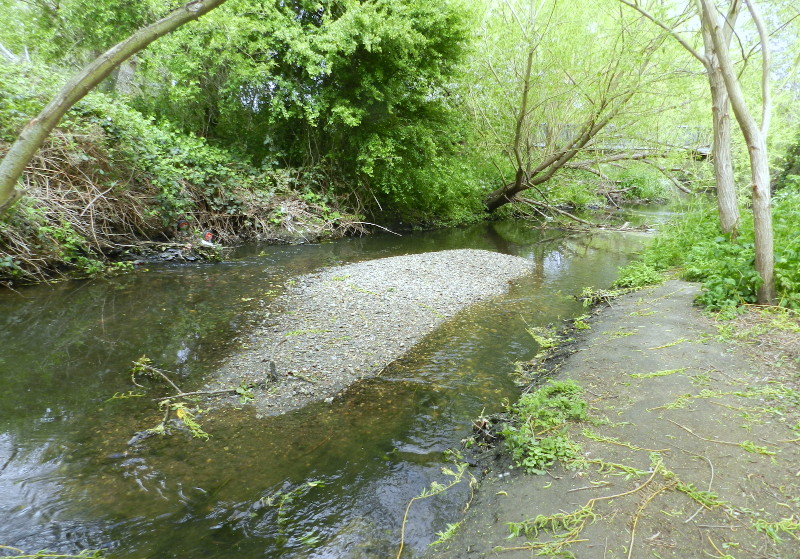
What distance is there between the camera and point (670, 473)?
2865 millimetres

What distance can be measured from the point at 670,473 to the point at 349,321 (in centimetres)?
441

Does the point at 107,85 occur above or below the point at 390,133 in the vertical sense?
above

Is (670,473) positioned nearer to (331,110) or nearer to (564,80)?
(564,80)

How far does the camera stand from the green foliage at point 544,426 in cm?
320

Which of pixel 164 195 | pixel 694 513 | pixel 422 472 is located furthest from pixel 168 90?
pixel 694 513

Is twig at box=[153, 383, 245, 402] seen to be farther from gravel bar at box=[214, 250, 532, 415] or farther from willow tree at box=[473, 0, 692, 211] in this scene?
willow tree at box=[473, 0, 692, 211]

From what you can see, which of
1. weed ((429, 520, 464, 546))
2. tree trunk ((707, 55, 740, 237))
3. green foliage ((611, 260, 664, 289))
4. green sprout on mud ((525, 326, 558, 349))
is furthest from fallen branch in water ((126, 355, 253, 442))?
tree trunk ((707, 55, 740, 237))

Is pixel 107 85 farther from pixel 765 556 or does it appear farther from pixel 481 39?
pixel 765 556

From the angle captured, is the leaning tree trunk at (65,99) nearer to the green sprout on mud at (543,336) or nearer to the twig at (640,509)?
the twig at (640,509)

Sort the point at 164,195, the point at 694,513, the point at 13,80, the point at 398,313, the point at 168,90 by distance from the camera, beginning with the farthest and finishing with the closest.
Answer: the point at 168,90 → the point at 164,195 → the point at 13,80 → the point at 398,313 → the point at 694,513

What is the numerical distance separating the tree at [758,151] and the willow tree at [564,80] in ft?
16.7

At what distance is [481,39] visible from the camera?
1360 centimetres

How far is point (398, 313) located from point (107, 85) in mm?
14051

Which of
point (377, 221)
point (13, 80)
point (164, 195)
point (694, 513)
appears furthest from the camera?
point (377, 221)
